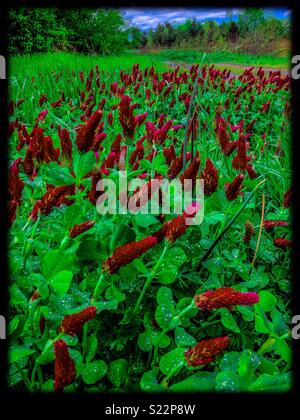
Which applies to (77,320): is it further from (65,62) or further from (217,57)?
(65,62)

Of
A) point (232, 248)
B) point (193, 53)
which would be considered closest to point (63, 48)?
point (193, 53)

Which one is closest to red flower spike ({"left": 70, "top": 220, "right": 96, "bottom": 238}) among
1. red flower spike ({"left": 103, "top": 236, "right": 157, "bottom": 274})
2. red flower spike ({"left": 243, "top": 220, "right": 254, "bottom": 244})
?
red flower spike ({"left": 103, "top": 236, "right": 157, "bottom": 274})

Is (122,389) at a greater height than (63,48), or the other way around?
(63,48)

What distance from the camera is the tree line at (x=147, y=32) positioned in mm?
2645

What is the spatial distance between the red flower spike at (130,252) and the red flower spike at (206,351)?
7.5 inches

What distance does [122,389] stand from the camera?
964 millimetres

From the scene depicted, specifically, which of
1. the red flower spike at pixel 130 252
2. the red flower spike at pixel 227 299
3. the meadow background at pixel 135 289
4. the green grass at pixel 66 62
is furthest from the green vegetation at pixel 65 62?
the red flower spike at pixel 227 299

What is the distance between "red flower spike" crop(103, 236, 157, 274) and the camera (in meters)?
0.80

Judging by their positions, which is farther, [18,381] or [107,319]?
[107,319]

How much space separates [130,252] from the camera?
80cm

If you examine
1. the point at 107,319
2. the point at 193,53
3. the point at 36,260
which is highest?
the point at 193,53
